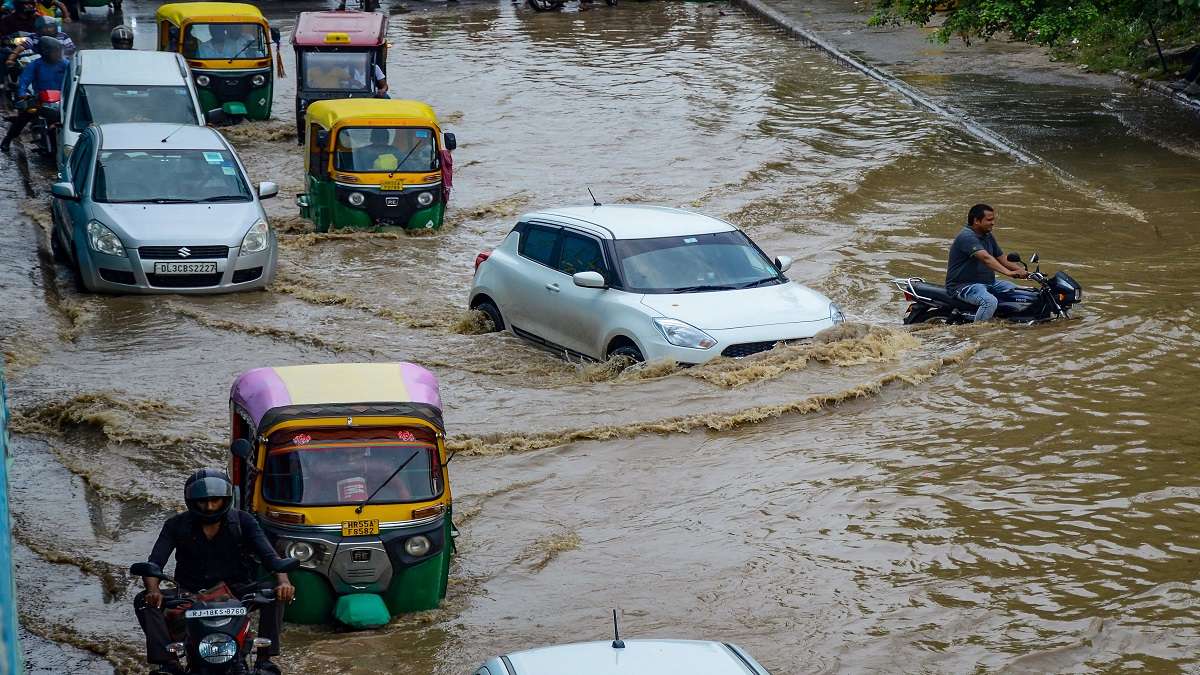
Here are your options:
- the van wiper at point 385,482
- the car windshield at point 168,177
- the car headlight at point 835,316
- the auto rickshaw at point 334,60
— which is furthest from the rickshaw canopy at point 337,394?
the auto rickshaw at point 334,60

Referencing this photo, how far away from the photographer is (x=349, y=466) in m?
8.40

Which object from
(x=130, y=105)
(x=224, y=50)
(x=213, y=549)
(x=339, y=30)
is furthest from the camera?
(x=224, y=50)

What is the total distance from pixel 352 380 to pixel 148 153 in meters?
9.34

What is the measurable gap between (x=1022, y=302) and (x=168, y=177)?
29.4 ft

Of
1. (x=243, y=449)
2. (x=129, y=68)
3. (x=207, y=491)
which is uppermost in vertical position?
(x=207, y=491)

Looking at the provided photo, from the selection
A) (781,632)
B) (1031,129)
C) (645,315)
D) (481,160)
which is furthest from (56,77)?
(781,632)

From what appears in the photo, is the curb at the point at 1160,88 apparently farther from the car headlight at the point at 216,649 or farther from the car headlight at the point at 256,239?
the car headlight at the point at 216,649

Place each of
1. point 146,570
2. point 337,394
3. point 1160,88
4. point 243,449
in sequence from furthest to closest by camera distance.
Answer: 1. point 1160,88
2. point 337,394
3. point 243,449
4. point 146,570

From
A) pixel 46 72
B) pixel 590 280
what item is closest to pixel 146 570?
pixel 590 280

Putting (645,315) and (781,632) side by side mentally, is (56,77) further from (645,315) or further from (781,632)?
(781,632)

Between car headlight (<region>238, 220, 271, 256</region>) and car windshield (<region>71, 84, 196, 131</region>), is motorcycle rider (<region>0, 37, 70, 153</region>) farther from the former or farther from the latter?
car headlight (<region>238, 220, 271, 256</region>)

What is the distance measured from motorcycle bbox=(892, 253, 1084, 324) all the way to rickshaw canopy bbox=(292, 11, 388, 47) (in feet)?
46.8

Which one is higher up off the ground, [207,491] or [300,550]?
[207,491]

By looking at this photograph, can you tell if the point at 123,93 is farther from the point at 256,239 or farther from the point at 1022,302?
the point at 1022,302
